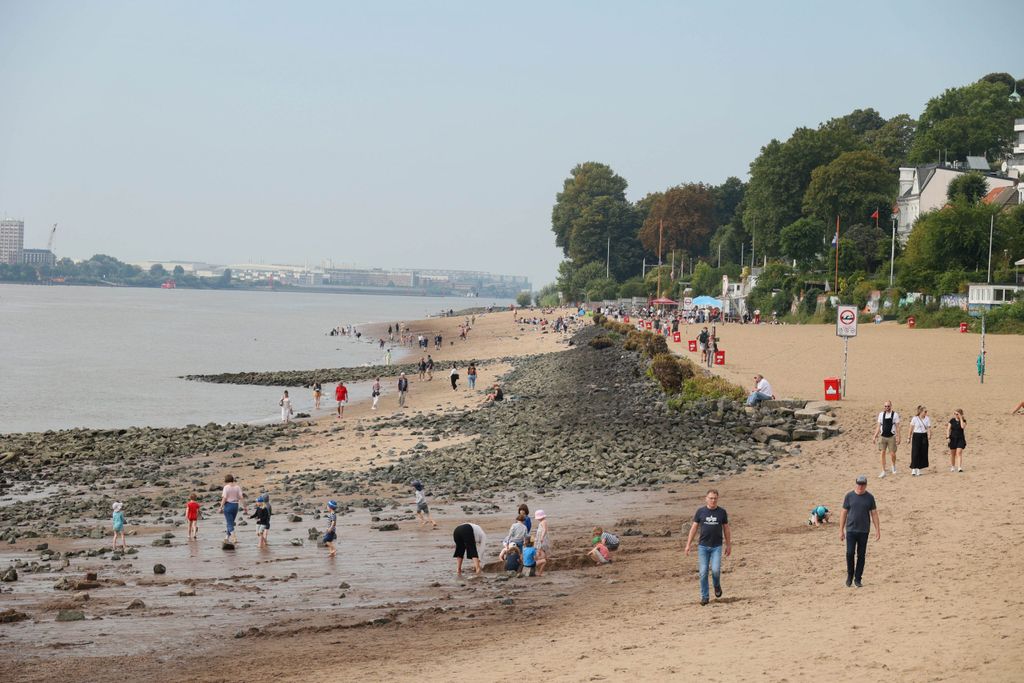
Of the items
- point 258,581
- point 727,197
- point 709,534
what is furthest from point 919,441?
point 727,197

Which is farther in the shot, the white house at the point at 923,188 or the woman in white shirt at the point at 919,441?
the white house at the point at 923,188

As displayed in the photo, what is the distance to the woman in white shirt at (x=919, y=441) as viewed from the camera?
22141mm

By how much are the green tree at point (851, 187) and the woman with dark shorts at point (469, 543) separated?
264ft

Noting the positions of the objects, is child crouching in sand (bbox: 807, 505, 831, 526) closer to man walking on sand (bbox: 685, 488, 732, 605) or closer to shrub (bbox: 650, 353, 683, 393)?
man walking on sand (bbox: 685, 488, 732, 605)

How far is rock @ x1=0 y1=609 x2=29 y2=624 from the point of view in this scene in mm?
15516

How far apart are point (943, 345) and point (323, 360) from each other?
44.1 m

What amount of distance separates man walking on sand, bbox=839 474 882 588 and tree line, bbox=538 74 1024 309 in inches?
2216

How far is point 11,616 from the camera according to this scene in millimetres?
15617

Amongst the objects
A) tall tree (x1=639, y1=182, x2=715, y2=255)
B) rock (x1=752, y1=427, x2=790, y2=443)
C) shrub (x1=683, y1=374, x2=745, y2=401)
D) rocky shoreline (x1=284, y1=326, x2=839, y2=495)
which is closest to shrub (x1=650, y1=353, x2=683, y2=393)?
rocky shoreline (x1=284, y1=326, x2=839, y2=495)

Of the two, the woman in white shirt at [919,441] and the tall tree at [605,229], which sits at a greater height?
the tall tree at [605,229]

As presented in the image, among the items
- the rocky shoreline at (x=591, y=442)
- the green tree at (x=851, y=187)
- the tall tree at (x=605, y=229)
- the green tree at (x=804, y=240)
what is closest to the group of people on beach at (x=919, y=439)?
the rocky shoreline at (x=591, y=442)

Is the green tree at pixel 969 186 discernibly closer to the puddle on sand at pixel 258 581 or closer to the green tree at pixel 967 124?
the green tree at pixel 967 124

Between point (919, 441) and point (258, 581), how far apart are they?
504 inches

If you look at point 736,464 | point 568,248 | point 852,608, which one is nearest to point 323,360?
point 736,464
